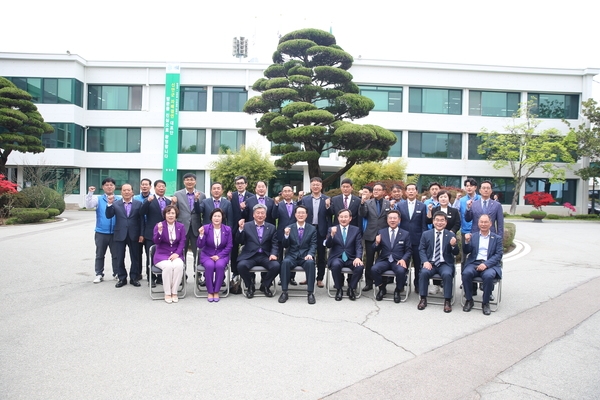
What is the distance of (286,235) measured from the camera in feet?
23.5

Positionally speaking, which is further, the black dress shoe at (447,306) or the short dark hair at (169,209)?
the short dark hair at (169,209)

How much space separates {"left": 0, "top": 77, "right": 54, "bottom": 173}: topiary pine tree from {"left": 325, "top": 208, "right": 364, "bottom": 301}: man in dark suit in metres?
19.6

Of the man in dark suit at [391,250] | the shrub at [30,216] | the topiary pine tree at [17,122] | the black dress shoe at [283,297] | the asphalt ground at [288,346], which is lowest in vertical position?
the asphalt ground at [288,346]

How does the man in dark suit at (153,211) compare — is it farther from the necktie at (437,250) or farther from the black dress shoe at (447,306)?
the black dress shoe at (447,306)

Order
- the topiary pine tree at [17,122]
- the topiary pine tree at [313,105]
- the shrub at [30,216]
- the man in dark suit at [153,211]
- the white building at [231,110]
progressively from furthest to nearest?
1. the white building at [231,110]
2. the topiary pine tree at [17,122]
3. the shrub at [30,216]
4. the topiary pine tree at [313,105]
5. the man in dark suit at [153,211]

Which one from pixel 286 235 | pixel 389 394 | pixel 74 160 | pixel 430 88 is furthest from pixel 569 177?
pixel 74 160

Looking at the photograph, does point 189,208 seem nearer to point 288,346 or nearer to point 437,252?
point 288,346

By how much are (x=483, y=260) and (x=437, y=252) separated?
685mm

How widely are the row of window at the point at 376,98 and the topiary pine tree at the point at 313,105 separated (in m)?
13.9

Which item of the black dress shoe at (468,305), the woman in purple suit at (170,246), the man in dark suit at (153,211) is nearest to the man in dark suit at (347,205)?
the black dress shoe at (468,305)

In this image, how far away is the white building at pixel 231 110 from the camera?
2956cm

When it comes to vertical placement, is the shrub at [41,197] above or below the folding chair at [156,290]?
above

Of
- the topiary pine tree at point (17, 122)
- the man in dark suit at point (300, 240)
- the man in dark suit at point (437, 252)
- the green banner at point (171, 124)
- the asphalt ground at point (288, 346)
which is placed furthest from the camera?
the green banner at point (171, 124)

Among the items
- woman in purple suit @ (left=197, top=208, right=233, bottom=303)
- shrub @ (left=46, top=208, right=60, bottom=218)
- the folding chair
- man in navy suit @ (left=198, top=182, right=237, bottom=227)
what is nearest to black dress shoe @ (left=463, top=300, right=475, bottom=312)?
woman in purple suit @ (left=197, top=208, right=233, bottom=303)
